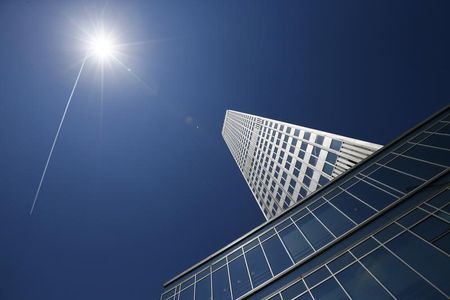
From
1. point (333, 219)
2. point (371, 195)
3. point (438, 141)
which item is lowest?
point (333, 219)

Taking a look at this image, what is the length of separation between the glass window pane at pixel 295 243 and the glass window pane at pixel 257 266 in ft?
6.86

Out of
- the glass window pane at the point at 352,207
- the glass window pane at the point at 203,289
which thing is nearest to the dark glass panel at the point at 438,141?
the glass window pane at the point at 352,207

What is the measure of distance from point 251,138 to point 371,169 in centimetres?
5062

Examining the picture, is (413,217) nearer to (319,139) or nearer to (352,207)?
(352,207)

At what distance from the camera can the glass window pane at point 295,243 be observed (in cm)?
2016

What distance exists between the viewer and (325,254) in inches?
687

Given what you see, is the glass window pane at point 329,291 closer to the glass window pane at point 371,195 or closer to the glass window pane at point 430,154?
the glass window pane at point 371,195

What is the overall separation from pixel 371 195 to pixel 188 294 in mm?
16772

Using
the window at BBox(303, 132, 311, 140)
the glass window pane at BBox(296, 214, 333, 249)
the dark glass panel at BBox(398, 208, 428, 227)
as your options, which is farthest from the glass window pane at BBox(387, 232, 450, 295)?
the window at BBox(303, 132, 311, 140)

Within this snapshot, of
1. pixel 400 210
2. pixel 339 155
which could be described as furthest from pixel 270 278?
pixel 339 155

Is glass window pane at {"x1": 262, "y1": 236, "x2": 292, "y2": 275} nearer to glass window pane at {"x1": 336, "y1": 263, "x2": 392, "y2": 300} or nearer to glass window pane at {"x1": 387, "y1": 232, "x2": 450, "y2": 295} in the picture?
glass window pane at {"x1": 336, "y1": 263, "x2": 392, "y2": 300}

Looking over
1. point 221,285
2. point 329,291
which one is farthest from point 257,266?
point 329,291

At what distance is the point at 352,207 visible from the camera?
21.9 meters

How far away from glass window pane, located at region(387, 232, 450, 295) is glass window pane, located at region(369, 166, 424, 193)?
23.7 ft
